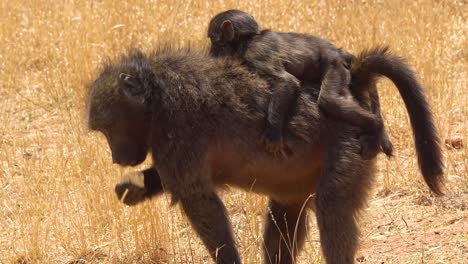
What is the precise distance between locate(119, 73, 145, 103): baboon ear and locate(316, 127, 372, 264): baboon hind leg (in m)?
0.97

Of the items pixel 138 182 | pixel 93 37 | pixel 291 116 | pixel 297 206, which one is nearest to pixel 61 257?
pixel 138 182

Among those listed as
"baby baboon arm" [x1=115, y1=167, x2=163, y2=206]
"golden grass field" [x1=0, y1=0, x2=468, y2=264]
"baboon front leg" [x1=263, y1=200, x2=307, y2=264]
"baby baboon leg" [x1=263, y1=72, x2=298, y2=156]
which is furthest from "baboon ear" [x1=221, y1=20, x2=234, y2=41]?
"baboon front leg" [x1=263, y1=200, x2=307, y2=264]

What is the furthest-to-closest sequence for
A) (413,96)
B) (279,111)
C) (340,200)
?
1. (413,96)
2. (279,111)
3. (340,200)

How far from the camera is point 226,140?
4.37 metres

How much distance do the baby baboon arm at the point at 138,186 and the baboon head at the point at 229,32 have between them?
29.4 inches

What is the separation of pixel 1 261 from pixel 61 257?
36cm

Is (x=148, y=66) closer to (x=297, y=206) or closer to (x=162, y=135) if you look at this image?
(x=162, y=135)

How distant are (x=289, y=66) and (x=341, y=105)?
1.26 feet

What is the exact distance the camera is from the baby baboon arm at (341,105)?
4250 mm

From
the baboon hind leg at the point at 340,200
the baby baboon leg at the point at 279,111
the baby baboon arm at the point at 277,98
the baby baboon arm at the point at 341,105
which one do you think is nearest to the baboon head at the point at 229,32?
the baby baboon arm at the point at 277,98

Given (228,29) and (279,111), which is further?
(228,29)

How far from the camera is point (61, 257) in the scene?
18.0 feet

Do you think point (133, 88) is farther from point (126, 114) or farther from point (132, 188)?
point (132, 188)

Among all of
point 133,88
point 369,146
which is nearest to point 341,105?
point 369,146
